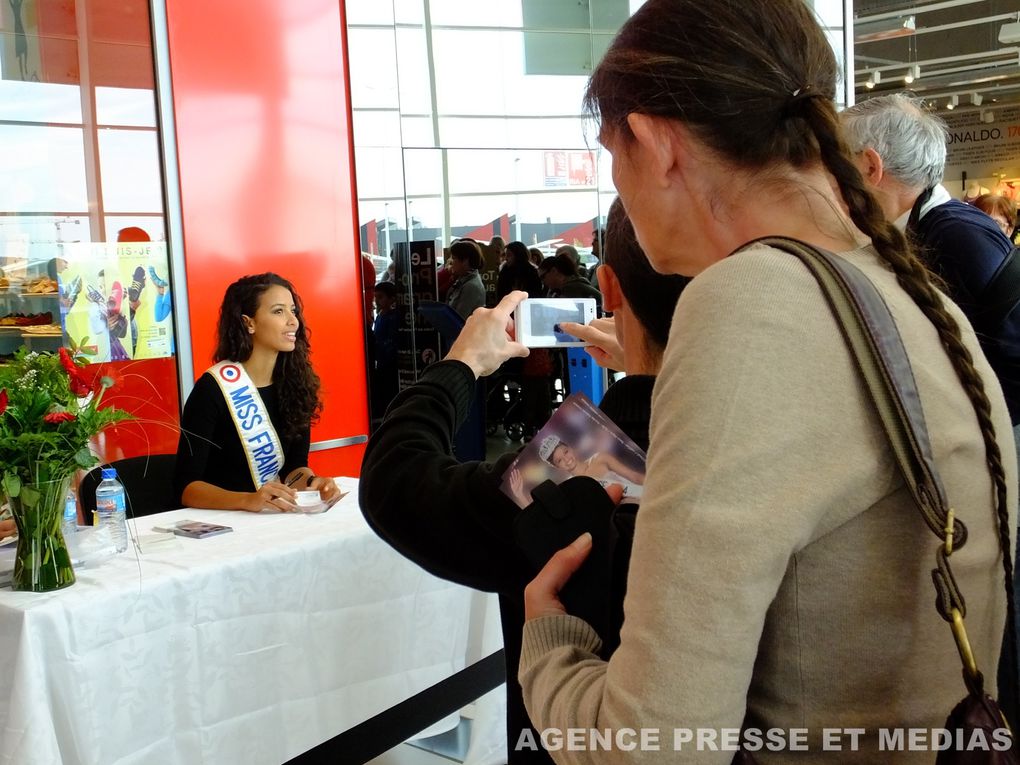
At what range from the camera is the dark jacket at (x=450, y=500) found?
1030mm

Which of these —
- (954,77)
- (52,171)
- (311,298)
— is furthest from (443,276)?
(954,77)

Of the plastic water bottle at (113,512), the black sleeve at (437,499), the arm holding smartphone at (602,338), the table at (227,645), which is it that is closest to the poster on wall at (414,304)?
the table at (227,645)

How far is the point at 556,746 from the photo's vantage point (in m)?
0.71

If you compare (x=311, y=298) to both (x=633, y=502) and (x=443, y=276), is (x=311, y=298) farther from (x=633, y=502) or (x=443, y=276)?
(x=633, y=502)

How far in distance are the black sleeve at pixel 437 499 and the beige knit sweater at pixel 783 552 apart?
381 mm

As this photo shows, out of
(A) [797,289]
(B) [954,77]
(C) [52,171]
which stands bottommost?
(A) [797,289]

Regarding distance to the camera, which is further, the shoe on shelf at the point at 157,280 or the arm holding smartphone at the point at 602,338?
the shoe on shelf at the point at 157,280

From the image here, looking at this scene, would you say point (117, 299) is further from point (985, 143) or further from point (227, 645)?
point (985, 143)

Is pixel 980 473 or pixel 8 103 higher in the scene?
pixel 8 103

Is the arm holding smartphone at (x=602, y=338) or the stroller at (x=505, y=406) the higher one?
the arm holding smartphone at (x=602, y=338)

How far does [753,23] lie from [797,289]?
0.84ft

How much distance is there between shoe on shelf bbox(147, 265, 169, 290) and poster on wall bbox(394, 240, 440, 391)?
4.83 ft

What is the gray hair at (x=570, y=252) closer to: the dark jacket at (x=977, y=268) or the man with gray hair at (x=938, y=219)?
the man with gray hair at (x=938, y=219)

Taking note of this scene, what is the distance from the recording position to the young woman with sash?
2812 millimetres
